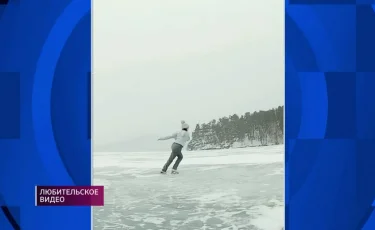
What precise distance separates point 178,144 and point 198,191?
0.31 meters

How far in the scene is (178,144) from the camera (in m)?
2.50

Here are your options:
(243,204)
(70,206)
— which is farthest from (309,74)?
(70,206)

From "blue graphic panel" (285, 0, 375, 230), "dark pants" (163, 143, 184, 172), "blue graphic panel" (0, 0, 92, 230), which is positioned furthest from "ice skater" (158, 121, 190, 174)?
"blue graphic panel" (285, 0, 375, 230)

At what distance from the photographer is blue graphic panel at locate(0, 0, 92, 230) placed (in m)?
2.47

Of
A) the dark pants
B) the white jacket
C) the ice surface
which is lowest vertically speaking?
the ice surface

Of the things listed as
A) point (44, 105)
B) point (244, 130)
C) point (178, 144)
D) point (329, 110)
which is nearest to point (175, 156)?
point (178, 144)

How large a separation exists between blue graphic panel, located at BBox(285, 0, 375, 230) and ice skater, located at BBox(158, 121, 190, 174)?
60 centimetres

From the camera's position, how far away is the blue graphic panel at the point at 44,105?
8.12 feet

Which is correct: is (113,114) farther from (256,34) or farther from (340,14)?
(340,14)

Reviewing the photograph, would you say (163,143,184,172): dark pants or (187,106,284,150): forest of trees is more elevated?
(187,106,284,150): forest of trees

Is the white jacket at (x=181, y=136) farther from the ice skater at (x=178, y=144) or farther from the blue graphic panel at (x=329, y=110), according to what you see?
the blue graphic panel at (x=329, y=110)

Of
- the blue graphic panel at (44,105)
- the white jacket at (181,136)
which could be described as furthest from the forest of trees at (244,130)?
the blue graphic panel at (44,105)

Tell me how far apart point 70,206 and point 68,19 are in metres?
1.13

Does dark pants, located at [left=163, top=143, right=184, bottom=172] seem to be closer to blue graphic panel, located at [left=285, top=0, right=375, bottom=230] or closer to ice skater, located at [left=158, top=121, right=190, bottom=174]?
ice skater, located at [left=158, top=121, right=190, bottom=174]
